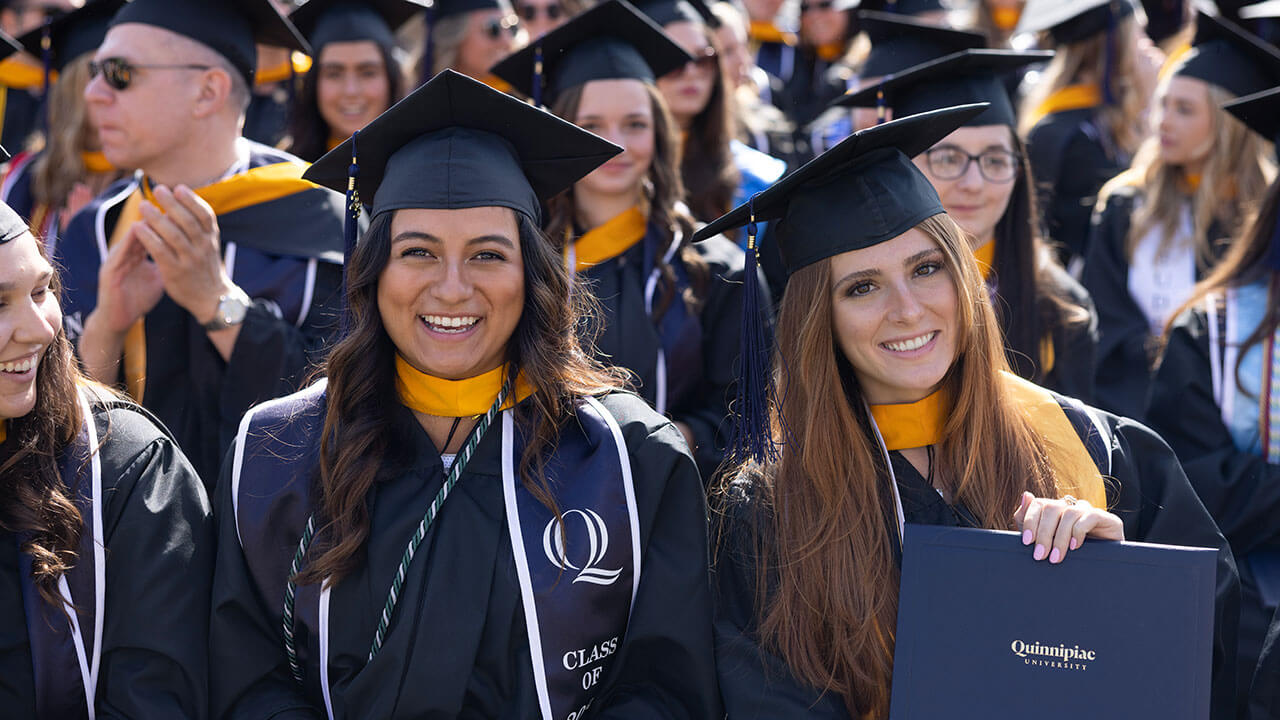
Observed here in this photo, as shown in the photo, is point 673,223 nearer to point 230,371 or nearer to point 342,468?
point 230,371

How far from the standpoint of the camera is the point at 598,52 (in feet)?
15.1

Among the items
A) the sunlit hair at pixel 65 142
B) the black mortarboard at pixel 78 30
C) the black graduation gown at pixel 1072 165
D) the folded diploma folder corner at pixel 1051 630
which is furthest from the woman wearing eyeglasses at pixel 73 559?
the black graduation gown at pixel 1072 165

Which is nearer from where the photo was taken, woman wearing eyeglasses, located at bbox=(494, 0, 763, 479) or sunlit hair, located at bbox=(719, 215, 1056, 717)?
sunlit hair, located at bbox=(719, 215, 1056, 717)

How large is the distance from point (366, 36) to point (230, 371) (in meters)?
2.13

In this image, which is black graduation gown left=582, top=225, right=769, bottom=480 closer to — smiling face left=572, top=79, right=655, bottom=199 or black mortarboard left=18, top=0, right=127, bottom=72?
smiling face left=572, top=79, right=655, bottom=199

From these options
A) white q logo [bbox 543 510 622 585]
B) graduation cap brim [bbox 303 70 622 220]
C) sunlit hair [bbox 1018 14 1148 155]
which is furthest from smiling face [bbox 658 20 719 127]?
white q logo [bbox 543 510 622 585]

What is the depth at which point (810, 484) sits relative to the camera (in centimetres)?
279

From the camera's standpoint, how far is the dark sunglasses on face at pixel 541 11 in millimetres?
6473

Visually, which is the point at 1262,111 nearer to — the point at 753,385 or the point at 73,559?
the point at 753,385

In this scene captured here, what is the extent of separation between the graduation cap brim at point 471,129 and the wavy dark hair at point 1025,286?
75.0 inches

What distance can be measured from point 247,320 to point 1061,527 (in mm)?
2643

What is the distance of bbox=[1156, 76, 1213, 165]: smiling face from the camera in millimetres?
5344

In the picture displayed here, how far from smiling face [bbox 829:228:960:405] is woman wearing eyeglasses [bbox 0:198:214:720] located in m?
1.67

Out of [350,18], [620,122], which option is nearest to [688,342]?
[620,122]
